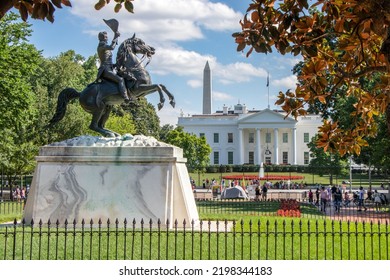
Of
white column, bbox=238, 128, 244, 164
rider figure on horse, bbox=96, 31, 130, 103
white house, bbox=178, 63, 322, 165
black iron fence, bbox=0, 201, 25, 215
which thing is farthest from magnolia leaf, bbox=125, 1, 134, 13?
white column, bbox=238, 128, 244, 164

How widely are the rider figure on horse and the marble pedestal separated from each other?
4.84 feet

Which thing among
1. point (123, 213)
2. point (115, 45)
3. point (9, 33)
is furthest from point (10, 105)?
point (123, 213)

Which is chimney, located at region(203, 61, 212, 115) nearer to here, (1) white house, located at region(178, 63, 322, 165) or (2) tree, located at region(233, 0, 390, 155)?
(1) white house, located at region(178, 63, 322, 165)

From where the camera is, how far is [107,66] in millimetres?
13602

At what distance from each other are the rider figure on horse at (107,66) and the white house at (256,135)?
251 feet

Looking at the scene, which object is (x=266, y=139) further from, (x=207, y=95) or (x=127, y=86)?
(x=127, y=86)

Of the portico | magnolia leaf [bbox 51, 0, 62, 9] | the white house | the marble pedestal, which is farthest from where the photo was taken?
the white house

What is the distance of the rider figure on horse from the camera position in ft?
44.1

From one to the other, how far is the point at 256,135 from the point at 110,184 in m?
79.3

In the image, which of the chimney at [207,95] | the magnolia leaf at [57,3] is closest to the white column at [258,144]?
the chimney at [207,95]

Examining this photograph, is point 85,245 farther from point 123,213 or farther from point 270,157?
point 270,157

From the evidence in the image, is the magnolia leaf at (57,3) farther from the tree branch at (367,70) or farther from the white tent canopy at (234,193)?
the white tent canopy at (234,193)

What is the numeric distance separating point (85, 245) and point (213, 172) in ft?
199

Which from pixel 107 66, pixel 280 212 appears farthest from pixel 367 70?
pixel 280 212
